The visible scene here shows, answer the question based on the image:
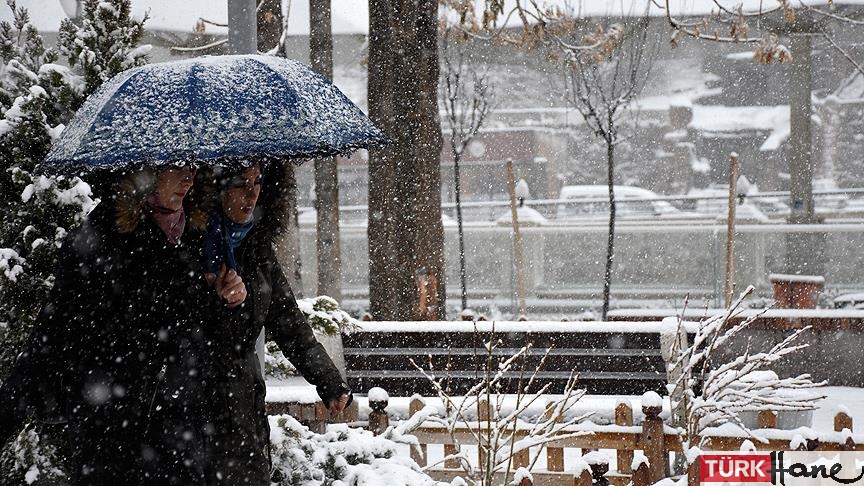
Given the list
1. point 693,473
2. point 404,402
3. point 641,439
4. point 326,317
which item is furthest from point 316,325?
point 693,473

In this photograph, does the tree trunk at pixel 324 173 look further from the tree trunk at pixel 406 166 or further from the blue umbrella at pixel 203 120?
the blue umbrella at pixel 203 120

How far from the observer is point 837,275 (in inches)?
822

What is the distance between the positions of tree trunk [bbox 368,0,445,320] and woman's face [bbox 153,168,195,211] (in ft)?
20.0

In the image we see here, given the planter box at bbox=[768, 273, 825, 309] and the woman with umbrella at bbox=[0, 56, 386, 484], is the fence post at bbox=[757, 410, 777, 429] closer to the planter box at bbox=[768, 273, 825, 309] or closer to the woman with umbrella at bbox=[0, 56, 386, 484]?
the woman with umbrella at bbox=[0, 56, 386, 484]

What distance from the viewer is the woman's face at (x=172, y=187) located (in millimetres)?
2922

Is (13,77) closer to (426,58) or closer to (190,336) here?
(190,336)

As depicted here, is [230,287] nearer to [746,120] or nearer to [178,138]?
[178,138]

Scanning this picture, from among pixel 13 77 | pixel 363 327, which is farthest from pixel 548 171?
pixel 13 77

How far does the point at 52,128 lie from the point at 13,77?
0.41 m

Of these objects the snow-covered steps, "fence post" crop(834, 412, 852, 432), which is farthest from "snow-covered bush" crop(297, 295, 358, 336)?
"fence post" crop(834, 412, 852, 432)

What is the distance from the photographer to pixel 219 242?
300 cm

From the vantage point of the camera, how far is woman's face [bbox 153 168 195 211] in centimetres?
292

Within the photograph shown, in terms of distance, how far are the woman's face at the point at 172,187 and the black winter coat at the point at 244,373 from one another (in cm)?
28

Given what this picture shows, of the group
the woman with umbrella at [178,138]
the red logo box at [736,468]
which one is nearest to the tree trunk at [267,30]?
the red logo box at [736,468]
